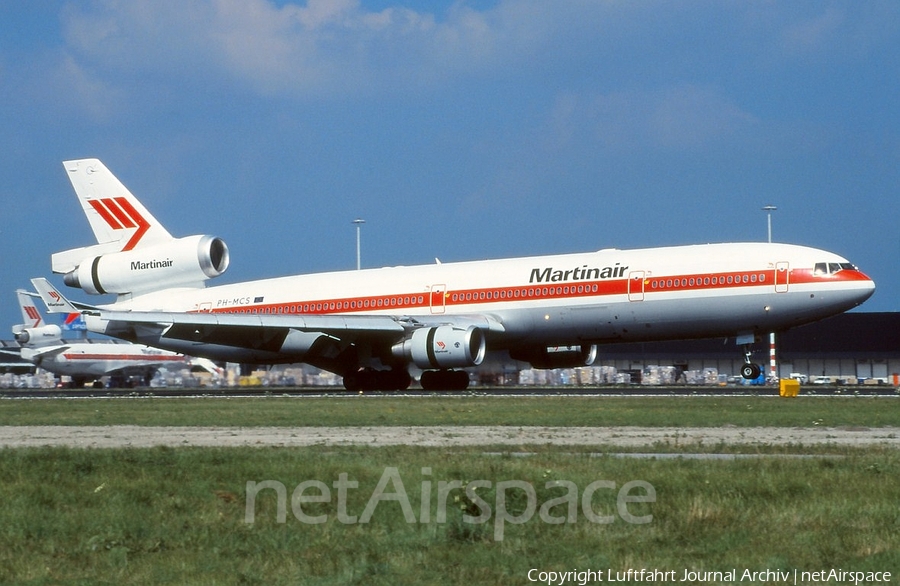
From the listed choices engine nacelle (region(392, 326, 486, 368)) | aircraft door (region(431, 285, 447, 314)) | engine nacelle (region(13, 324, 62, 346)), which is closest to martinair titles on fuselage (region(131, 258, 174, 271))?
aircraft door (region(431, 285, 447, 314))

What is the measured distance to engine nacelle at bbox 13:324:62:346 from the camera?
242 feet

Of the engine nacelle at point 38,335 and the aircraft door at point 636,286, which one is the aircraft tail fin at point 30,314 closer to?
the engine nacelle at point 38,335

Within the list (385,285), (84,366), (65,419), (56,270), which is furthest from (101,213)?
(84,366)

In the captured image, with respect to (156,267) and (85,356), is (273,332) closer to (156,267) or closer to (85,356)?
(156,267)

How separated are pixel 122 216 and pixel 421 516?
1601 inches

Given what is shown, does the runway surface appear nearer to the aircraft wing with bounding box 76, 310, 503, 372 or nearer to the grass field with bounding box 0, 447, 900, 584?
the grass field with bounding box 0, 447, 900, 584

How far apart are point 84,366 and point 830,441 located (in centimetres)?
6311

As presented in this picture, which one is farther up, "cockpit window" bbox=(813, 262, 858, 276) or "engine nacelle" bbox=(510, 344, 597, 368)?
"cockpit window" bbox=(813, 262, 858, 276)

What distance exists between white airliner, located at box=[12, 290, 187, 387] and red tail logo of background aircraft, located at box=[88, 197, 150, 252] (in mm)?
25272

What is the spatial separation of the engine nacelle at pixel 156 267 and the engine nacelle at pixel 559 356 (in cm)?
1331

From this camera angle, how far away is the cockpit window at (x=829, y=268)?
38625 mm

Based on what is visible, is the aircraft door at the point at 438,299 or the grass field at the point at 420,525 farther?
the aircraft door at the point at 438,299

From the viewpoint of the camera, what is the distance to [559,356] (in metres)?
45.4

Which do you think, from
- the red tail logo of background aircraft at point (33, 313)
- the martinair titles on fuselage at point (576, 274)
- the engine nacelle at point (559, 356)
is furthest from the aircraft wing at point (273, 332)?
the red tail logo of background aircraft at point (33, 313)
